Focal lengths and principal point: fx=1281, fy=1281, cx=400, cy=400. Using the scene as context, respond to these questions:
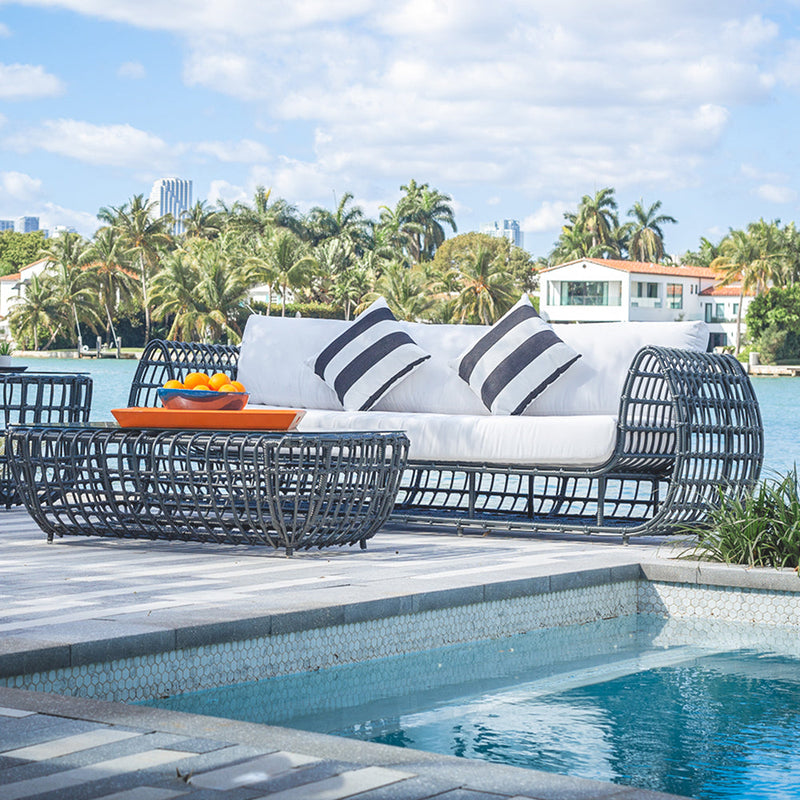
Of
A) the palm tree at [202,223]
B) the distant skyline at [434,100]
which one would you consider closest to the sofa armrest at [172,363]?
the distant skyline at [434,100]

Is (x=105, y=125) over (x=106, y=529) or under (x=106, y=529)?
over

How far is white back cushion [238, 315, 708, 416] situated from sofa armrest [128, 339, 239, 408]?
3.9 inches

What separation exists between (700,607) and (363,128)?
6435cm

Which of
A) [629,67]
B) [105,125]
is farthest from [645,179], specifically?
[105,125]

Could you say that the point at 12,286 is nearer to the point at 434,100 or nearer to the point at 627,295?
the point at 434,100

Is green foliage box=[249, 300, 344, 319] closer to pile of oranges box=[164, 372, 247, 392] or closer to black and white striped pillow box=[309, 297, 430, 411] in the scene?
black and white striped pillow box=[309, 297, 430, 411]

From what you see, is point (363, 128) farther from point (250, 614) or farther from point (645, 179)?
point (250, 614)

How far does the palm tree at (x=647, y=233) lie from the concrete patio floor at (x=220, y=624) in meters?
66.6

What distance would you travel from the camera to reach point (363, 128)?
66938 millimetres

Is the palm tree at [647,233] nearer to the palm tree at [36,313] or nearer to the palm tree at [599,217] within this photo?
the palm tree at [599,217]

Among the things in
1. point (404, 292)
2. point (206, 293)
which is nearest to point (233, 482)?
point (206, 293)

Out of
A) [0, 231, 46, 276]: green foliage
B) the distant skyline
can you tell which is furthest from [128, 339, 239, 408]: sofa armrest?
[0, 231, 46, 276]: green foliage

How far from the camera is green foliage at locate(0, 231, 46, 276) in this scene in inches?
2896

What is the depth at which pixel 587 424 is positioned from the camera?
5590 mm
